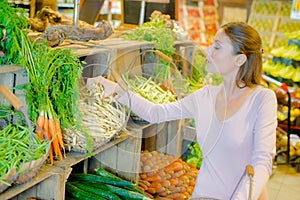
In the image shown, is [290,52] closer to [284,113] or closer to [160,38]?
[284,113]

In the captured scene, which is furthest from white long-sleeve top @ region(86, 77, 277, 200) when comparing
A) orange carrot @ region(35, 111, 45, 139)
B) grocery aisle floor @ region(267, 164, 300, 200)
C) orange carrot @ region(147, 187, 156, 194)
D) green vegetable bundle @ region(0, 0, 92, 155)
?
grocery aisle floor @ region(267, 164, 300, 200)

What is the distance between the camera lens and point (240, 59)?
246 cm

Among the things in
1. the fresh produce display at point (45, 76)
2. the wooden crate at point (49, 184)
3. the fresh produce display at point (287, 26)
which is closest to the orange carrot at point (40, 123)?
the fresh produce display at point (45, 76)

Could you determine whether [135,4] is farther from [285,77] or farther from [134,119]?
[285,77]

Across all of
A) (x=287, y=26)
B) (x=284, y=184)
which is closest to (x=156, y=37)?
(x=284, y=184)

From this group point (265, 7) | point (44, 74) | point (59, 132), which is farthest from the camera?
point (265, 7)

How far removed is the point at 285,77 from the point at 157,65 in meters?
4.70

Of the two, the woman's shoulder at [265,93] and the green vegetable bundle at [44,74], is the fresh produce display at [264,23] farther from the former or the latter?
the green vegetable bundle at [44,74]

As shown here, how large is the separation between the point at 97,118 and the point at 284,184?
140 inches

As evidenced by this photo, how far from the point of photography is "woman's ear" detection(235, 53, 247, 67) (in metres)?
2.45

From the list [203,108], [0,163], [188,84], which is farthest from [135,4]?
[0,163]

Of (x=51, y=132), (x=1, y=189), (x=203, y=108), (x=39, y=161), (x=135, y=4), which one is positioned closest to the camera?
(x=1, y=189)

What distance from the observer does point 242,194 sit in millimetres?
2020

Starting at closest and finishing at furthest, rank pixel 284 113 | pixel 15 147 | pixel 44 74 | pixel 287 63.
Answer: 1. pixel 15 147
2. pixel 44 74
3. pixel 284 113
4. pixel 287 63
